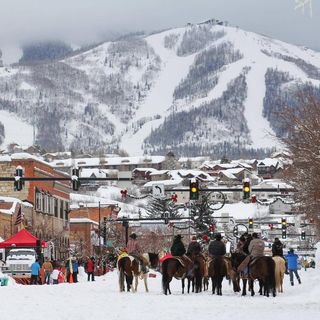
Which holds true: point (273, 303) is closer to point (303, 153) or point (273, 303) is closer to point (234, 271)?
point (234, 271)

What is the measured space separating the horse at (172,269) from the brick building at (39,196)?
168 feet

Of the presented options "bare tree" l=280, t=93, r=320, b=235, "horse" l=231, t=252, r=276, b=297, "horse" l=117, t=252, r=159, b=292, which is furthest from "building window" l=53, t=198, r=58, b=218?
"horse" l=231, t=252, r=276, b=297

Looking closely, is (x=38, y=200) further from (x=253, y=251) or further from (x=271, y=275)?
(x=271, y=275)

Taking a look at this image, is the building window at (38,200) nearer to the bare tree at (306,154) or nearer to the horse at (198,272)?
the bare tree at (306,154)

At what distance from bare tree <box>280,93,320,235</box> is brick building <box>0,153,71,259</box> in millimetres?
30317

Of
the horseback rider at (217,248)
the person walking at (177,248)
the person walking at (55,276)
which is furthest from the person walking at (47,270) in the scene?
the horseback rider at (217,248)

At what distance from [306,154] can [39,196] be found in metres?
42.2

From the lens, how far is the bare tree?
167 ft

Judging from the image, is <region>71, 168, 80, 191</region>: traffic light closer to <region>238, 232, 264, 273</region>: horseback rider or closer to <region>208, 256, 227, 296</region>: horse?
<region>208, 256, 227, 296</region>: horse

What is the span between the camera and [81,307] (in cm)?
2338

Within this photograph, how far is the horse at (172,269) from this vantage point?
3112 cm

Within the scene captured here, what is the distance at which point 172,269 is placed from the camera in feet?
103

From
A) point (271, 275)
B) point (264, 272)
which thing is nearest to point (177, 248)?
point (264, 272)

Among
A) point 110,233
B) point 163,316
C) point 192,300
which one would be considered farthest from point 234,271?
point 110,233
